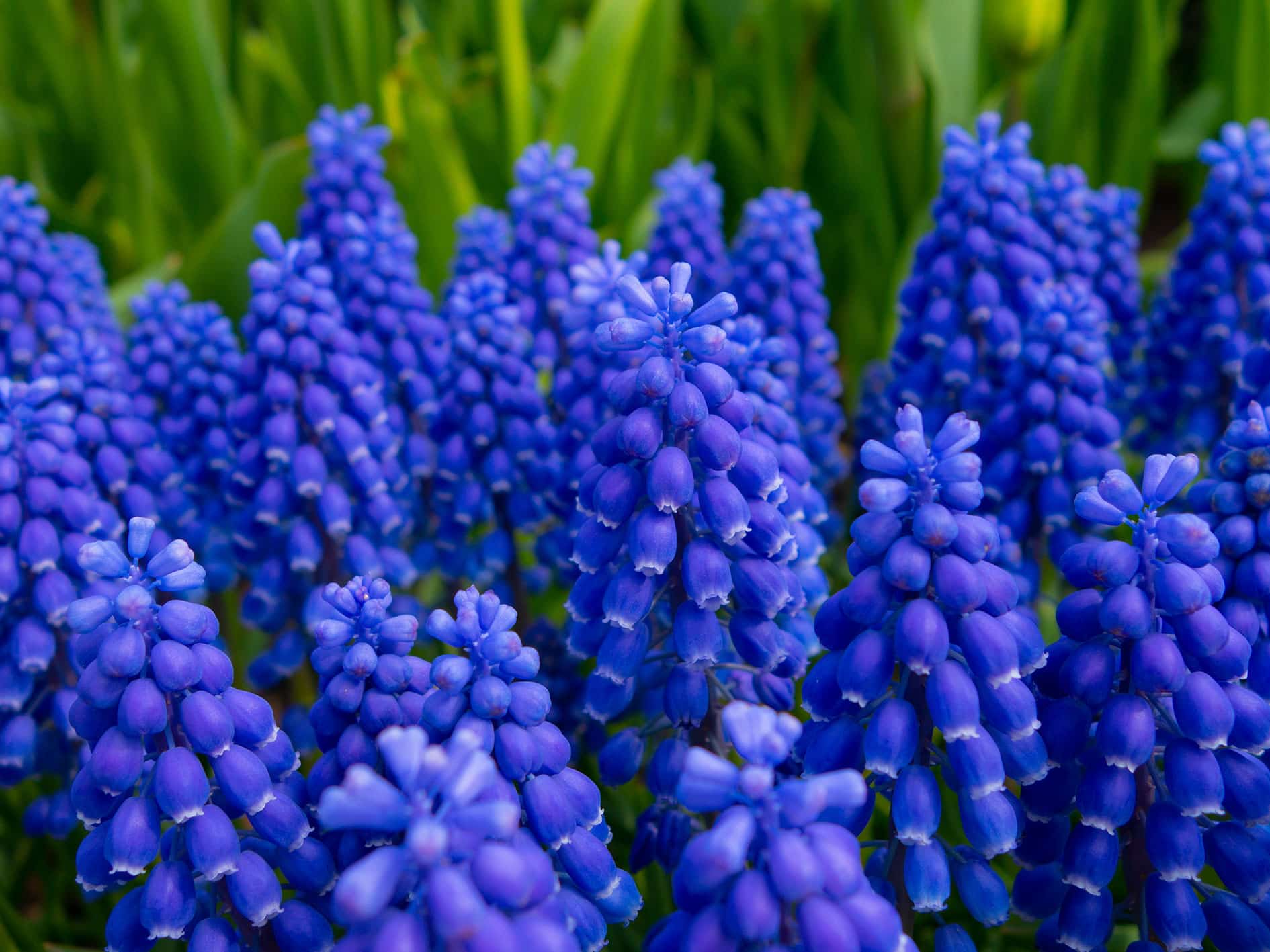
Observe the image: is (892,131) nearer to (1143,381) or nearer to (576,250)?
(1143,381)

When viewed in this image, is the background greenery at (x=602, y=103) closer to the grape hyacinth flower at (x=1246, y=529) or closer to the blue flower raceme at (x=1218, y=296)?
the blue flower raceme at (x=1218, y=296)

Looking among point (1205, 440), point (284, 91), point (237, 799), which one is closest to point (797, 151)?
point (284, 91)

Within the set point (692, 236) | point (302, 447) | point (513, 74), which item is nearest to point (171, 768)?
point (302, 447)

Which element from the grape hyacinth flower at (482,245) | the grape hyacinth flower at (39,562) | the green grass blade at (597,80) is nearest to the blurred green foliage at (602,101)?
the green grass blade at (597,80)

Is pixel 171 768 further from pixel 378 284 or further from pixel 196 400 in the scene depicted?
pixel 378 284

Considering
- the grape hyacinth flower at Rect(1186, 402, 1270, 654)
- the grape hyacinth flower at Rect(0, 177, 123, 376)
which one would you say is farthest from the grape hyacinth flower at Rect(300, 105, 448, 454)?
the grape hyacinth flower at Rect(1186, 402, 1270, 654)

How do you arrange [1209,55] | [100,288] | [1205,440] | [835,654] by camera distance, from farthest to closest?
1. [1209,55]
2. [100,288]
3. [1205,440]
4. [835,654]

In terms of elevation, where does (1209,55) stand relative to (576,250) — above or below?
above
